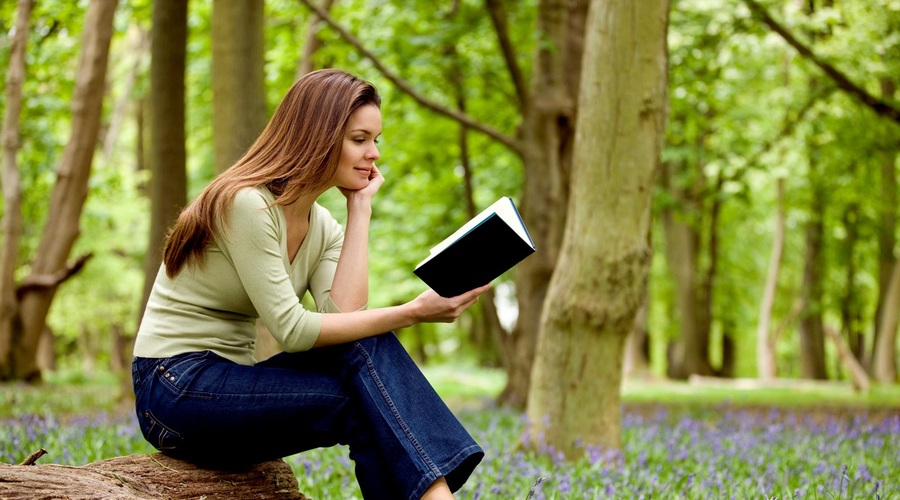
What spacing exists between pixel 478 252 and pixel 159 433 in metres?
1.31

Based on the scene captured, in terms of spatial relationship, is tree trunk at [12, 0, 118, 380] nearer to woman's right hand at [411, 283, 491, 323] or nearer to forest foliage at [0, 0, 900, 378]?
forest foliage at [0, 0, 900, 378]

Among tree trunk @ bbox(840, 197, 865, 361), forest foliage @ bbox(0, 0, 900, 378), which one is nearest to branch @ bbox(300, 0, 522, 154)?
forest foliage @ bbox(0, 0, 900, 378)

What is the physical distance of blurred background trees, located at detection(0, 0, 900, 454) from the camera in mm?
8859

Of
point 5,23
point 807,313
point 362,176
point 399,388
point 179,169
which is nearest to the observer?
point 399,388

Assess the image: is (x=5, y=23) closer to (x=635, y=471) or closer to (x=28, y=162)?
(x=28, y=162)

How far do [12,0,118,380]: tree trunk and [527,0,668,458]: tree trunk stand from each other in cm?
716

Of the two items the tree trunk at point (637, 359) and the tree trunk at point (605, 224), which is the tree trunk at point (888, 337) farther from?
the tree trunk at point (605, 224)

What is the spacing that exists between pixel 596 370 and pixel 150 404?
2.97 meters

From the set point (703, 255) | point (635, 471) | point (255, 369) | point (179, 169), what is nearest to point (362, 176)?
point (255, 369)

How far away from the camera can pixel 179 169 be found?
28.8 feet

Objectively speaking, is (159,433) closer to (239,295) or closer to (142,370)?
(142,370)

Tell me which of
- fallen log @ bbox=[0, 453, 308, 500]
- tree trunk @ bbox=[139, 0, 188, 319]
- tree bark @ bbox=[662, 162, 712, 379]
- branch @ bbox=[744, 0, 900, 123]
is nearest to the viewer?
fallen log @ bbox=[0, 453, 308, 500]

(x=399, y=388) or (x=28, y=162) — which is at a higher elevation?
(x=28, y=162)

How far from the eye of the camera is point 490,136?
360 inches
